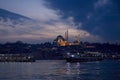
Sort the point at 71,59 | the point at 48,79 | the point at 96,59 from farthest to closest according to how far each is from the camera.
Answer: the point at 96,59 → the point at 71,59 → the point at 48,79

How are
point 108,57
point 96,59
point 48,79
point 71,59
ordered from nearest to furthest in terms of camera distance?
1. point 48,79
2. point 71,59
3. point 96,59
4. point 108,57

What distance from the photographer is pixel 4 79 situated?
42875 mm

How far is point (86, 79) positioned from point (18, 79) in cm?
900

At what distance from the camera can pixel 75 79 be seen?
1695 inches

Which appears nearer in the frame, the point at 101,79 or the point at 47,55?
the point at 101,79

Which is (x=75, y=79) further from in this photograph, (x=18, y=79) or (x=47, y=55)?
(x=47, y=55)

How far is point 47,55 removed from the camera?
196m

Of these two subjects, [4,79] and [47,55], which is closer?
[4,79]

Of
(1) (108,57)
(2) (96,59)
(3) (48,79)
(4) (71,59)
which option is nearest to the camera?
(3) (48,79)

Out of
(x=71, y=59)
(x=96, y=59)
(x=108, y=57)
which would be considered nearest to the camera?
(x=71, y=59)

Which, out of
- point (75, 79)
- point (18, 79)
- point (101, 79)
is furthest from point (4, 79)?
point (101, 79)

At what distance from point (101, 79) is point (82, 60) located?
90.6 meters

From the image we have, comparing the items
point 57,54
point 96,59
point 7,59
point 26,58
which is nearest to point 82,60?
point 96,59

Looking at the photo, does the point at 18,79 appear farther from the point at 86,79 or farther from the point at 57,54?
the point at 57,54
